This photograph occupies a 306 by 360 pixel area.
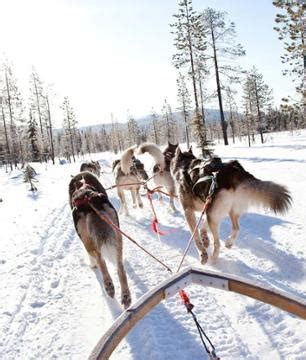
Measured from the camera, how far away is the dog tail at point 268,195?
484 cm

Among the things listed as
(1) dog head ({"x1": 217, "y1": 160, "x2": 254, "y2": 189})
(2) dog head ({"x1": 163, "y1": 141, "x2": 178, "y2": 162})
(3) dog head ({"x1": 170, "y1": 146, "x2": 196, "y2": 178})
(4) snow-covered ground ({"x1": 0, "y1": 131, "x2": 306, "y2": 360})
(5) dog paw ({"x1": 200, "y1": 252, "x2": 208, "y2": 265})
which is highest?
(2) dog head ({"x1": 163, "y1": 141, "x2": 178, "y2": 162})

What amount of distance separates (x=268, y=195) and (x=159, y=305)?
7.20 ft

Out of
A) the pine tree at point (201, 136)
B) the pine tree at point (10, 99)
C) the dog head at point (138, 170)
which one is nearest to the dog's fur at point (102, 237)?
the dog head at point (138, 170)

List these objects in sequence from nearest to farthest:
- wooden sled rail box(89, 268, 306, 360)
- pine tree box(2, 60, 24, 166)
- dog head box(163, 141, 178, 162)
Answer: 1. wooden sled rail box(89, 268, 306, 360)
2. dog head box(163, 141, 178, 162)
3. pine tree box(2, 60, 24, 166)

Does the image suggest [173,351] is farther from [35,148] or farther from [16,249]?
[35,148]

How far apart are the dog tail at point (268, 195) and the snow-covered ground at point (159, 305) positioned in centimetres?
93

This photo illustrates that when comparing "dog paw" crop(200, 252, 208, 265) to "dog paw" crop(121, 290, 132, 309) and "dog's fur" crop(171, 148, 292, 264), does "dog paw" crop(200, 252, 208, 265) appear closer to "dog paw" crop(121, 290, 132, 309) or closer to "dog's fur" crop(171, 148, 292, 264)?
"dog's fur" crop(171, 148, 292, 264)

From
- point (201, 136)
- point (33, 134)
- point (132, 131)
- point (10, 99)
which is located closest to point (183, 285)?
point (201, 136)

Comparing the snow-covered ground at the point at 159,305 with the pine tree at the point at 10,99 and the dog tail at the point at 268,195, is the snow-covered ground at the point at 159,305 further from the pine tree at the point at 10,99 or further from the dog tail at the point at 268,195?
the pine tree at the point at 10,99

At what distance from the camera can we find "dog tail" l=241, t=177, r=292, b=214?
4.84 meters

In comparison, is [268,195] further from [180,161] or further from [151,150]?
[151,150]

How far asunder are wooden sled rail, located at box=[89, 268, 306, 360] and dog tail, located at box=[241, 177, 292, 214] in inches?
106

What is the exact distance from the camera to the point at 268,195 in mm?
4953

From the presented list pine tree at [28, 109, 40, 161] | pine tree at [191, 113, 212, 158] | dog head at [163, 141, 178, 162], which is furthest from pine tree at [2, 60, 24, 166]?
dog head at [163, 141, 178, 162]
